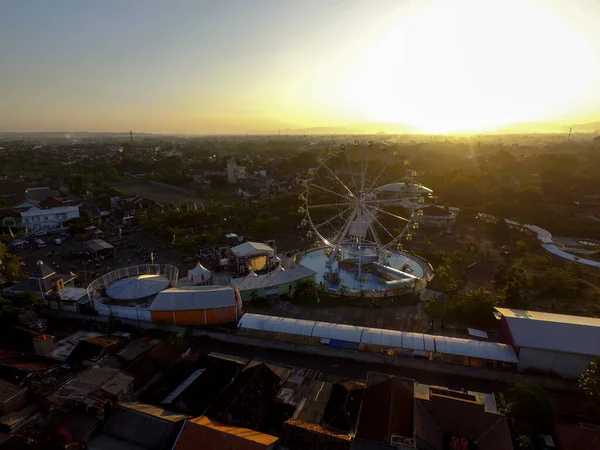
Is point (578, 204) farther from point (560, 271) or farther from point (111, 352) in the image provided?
point (111, 352)

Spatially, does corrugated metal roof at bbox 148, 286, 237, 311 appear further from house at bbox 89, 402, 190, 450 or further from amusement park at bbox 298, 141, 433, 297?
house at bbox 89, 402, 190, 450

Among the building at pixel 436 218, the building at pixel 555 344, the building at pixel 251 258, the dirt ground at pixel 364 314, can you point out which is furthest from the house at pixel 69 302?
the building at pixel 436 218

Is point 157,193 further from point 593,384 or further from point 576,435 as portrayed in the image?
point 576,435

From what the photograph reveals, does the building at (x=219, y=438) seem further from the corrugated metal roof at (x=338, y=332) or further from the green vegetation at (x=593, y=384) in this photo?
the green vegetation at (x=593, y=384)

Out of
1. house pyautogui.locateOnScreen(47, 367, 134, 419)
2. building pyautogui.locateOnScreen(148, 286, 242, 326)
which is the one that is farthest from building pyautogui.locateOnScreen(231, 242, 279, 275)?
house pyautogui.locateOnScreen(47, 367, 134, 419)

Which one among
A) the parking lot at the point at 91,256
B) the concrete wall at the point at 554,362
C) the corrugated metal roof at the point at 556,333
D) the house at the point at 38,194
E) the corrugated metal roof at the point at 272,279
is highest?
the house at the point at 38,194

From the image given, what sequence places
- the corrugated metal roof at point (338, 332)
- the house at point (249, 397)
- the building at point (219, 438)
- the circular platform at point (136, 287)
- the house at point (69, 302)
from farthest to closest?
the circular platform at point (136, 287) → the house at point (69, 302) → the corrugated metal roof at point (338, 332) → the house at point (249, 397) → the building at point (219, 438)

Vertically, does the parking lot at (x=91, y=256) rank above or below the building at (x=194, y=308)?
below
